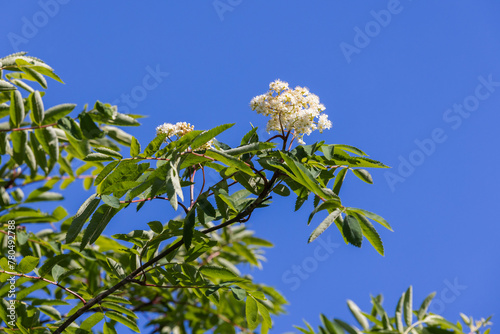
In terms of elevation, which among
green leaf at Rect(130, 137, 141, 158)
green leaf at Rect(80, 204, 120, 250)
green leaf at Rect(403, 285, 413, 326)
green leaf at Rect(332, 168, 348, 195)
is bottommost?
green leaf at Rect(403, 285, 413, 326)

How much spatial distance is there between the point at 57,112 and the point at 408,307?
2299 millimetres

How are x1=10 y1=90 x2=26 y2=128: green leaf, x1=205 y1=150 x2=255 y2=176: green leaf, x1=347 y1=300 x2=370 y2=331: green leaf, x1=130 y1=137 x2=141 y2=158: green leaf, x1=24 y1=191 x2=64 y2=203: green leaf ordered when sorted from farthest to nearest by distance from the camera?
x1=24 y1=191 x2=64 y2=203: green leaf, x1=10 y1=90 x2=26 y2=128: green leaf, x1=347 y1=300 x2=370 y2=331: green leaf, x1=130 y1=137 x2=141 y2=158: green leaf, x1=205 y1=150 x2=255 y2=176: green leaf

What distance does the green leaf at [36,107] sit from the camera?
2980 millimetres

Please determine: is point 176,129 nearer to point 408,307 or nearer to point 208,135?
point 208,135

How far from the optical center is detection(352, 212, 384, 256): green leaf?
6.83 ft

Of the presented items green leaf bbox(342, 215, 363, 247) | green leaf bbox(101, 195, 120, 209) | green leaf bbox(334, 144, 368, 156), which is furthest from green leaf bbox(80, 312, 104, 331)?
green leaf bbox(334, 144, 368, 156)

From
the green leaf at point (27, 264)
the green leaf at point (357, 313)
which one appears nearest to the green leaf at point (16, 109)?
the green leaf at point (27, 264)

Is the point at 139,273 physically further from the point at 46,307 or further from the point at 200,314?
the point at 200,314

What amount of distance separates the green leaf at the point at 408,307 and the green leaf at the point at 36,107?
7.66 ft

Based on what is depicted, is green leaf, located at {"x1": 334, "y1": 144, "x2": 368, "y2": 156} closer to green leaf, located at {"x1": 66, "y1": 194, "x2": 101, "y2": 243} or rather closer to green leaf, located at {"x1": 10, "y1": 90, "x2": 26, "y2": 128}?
green leaf, located at {"x1": 66, "y1": 194, "x2": 101, "y2": 243}

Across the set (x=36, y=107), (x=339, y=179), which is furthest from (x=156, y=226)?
(x=36, y=107)

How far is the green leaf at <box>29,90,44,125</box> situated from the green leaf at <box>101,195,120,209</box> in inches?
49.4

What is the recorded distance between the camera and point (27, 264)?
2.66m

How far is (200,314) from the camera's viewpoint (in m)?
4.70
